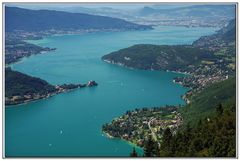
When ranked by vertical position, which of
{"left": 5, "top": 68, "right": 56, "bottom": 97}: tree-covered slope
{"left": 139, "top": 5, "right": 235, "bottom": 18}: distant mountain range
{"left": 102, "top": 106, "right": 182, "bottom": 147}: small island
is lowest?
{"left": 102, "top": 106, "right": 182, "bottom": 147}: small island

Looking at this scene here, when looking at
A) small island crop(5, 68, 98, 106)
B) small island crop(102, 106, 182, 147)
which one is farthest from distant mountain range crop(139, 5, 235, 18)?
small island crop(5, 68, 98, 106)

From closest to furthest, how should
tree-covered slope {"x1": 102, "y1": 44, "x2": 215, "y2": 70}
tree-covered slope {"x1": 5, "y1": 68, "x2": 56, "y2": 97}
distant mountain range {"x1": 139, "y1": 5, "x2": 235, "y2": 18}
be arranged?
distant mountain range {"x1": 139, "y1": 5, "x2": 235, "y2": 18} → tree-covered slope {"x1": 5, "y1": 68, "x2": 56, "y2": 97} → tree-covered slope {"x1": 102, "y1": 44, "x2": 215, "y2": 70}

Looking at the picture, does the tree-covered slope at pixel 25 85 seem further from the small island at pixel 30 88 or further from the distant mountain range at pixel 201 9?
the distant mountain range at pixel 201 9

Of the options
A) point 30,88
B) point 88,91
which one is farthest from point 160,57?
point 30,88

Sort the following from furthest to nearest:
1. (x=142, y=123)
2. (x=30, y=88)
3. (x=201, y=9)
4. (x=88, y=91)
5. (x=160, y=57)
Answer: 1. (x=160, y=57)
2. (x=88, y=91)
3. (x=30, y=88)
4. (x=142, y=123)
5. (x=201, y=9)

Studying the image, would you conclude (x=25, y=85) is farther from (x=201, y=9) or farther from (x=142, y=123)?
(x=201, y=9)

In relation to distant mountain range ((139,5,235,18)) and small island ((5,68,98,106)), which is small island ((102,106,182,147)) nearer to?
distant mountain range ((139,5,235,18))

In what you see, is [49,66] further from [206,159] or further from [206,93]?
[206,159]

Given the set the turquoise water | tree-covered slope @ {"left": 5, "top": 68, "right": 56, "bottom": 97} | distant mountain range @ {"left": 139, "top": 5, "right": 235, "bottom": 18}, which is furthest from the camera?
tree-covered slope @ {"left": 5, "top": 68, "right": 56, "bottom": 97}

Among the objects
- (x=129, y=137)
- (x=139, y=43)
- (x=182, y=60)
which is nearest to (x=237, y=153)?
(x=129, y=137)
